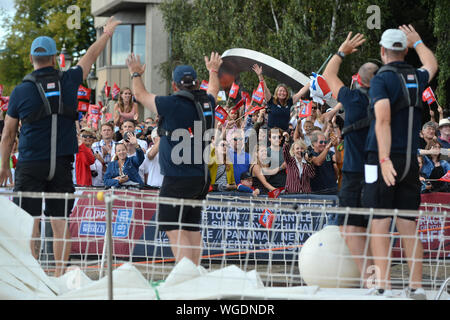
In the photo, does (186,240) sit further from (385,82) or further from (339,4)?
(339,4)

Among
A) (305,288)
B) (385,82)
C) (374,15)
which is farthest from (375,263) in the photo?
(374,15)

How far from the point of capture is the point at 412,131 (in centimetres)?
620

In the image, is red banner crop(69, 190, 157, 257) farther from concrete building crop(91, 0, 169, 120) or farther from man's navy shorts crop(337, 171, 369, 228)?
concrete building crop(91, 0, 169, 120)

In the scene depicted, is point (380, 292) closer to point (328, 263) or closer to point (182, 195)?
point (328, 263)

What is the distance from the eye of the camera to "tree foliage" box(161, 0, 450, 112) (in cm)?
2517

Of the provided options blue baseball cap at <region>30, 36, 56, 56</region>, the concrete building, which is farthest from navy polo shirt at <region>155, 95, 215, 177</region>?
the concrete building

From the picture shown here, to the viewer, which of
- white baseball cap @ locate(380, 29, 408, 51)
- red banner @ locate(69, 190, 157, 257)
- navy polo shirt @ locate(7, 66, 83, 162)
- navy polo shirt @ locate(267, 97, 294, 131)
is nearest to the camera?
white baseball cap @ locate(380, 29, 408, 51)

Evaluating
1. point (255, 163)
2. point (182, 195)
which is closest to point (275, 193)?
point (255, 163)

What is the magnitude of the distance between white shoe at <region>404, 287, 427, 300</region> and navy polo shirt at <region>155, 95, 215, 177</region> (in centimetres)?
235

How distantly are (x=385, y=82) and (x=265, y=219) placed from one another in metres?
3.37

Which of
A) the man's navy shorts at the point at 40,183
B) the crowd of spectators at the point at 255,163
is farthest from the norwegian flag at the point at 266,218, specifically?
the man's navy shorts at the point at 40,183

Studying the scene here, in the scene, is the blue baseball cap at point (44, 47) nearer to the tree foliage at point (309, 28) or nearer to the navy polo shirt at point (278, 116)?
the navy polo shirt at point (278, 116)

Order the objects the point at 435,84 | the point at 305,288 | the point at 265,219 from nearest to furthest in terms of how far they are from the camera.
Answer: the point at 305,288, the point at 265,219, the point at 435,84
